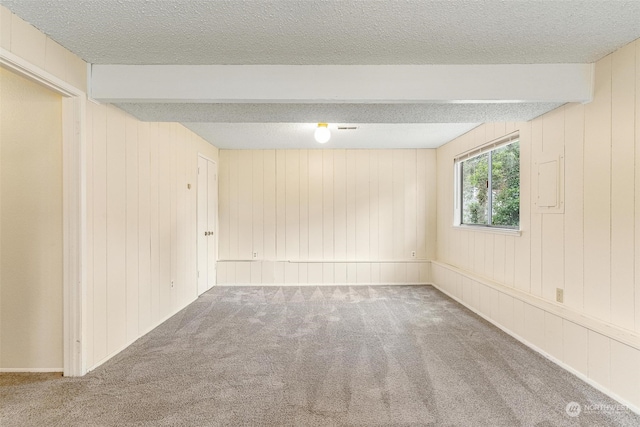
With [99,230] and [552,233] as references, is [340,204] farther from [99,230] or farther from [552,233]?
[99,230]

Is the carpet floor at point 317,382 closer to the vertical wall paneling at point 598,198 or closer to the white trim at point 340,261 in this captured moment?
the vertical wall paneling at point 598,198

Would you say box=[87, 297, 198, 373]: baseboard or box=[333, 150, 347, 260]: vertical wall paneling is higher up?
box=[333, 150, 347, 260]: vertical wall paneling

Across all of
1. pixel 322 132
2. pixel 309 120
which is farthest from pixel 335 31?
pixel 322 132

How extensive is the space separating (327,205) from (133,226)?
9.76ft

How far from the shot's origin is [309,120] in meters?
2.80

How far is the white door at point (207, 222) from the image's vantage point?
14.1 feet

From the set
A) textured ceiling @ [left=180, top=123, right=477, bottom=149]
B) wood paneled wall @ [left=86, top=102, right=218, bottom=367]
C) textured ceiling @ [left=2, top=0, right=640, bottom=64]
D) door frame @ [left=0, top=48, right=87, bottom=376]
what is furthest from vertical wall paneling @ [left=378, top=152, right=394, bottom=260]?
door frame @ [left=0, top=48, right=87, bottom=376]

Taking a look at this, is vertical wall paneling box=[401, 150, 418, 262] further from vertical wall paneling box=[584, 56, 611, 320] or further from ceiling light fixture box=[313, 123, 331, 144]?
vertical wall paneling box=[584, 56, 611, 320]

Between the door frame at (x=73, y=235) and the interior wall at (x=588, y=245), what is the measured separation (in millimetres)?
3667

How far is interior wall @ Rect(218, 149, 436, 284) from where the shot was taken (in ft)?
16.5

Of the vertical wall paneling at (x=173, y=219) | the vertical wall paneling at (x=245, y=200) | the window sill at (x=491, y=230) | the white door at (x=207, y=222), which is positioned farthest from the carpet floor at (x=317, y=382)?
the vertical wall paneling at (x=245, y=200)

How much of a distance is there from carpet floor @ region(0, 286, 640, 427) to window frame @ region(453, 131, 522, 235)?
1.10 m

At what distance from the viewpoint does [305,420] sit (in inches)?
66.6

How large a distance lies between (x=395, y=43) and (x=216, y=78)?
1.31 metres
